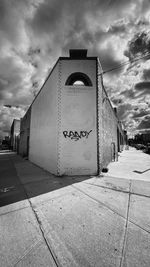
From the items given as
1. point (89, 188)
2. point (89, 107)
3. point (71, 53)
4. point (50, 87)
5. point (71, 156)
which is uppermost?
point (71, 53)

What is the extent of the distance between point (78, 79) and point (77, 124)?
253 cm

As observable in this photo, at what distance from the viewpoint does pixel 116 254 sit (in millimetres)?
1518

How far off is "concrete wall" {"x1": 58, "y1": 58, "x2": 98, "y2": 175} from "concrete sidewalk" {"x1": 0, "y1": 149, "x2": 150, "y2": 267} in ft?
7.00

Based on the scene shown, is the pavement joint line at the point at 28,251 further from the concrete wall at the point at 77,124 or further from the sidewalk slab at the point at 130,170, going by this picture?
the sidewalk slab at the point at 130,170

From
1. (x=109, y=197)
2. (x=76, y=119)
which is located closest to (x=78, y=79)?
(x=76, y=119)

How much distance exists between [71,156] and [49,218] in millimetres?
3287

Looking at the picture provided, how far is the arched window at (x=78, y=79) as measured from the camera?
19.1ft

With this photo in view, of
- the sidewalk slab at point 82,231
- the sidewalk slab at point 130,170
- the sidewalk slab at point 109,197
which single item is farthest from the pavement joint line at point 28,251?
the sidewalk slab at point 130,170

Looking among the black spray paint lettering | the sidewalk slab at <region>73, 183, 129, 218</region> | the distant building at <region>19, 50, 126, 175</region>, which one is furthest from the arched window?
the sidewalk slab at <region>73, 183, 129, 218</region>

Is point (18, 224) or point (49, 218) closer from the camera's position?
point (18, 224)

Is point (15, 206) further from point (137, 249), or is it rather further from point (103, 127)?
point (103, 127)

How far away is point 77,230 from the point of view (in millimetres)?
1966

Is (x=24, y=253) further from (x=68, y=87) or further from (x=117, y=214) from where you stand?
(x=68, y=87)

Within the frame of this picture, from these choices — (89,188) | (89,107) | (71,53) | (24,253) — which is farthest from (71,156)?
(71,53)
